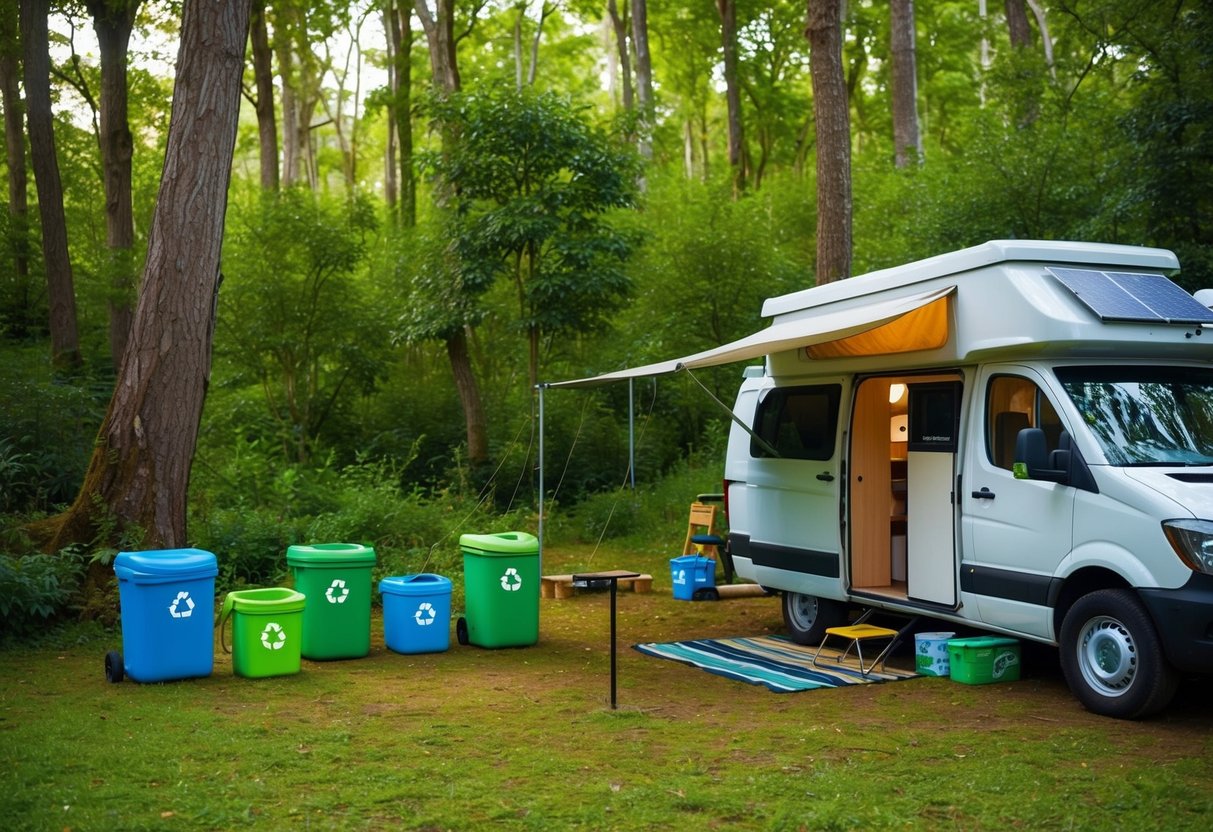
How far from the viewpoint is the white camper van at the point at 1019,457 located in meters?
6.55

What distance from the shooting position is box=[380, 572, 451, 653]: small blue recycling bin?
9.10 m

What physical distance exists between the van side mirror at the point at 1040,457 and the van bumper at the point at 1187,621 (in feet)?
2.84

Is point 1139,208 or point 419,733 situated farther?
point 1139,208

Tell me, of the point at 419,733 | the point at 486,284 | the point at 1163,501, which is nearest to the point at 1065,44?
the point at 486,284

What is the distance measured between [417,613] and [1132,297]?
538cm

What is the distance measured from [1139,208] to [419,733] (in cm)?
1035

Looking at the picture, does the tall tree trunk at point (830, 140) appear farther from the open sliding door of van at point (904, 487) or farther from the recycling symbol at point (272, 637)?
the recycling symbol at point (272, 637)

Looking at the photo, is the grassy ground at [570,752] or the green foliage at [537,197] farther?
the green foliage at [537,197]

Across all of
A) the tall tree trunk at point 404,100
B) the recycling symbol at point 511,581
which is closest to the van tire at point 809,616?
the recycling symbol at point 511,581

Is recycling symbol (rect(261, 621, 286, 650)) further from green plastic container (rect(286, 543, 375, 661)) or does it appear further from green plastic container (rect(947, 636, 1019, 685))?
green plastic container (rect(947, 636, 1019, 685))

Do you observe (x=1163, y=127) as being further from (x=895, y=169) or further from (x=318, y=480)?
(x=318, y=480)

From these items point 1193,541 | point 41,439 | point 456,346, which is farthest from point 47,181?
point 1193,541

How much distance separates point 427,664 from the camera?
8.78 m

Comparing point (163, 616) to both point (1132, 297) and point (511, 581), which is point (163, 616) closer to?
point (511, 581)
